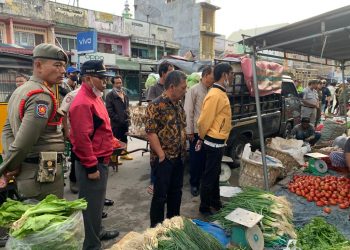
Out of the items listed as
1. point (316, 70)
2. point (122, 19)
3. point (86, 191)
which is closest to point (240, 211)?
point (86, 191)

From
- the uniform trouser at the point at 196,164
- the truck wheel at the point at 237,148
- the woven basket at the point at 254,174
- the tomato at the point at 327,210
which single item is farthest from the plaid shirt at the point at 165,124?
the truck wheel at the point at 237,148

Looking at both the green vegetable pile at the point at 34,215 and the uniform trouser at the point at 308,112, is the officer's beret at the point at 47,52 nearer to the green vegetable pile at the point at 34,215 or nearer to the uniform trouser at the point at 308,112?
the green vegetable pile at the point at 34,215

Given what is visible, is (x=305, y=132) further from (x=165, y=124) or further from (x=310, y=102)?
(x=165, y=124)

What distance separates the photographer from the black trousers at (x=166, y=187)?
3.22 m

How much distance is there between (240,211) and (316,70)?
132 feet

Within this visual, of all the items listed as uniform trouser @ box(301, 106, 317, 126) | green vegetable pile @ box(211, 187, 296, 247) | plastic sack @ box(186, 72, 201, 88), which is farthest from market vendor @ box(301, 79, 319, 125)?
green vegetable pile @ box(211, 187, 296, 247)

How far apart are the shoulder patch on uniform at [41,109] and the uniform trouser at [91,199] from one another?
2.18 feet

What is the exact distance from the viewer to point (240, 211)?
10.5 ft

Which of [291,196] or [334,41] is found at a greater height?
[334,41]

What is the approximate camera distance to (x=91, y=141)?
274 cm

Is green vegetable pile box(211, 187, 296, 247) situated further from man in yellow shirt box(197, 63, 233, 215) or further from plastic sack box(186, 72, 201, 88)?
plastic sack box(186, 72, 201, 88)

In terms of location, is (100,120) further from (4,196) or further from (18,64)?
(18,64)

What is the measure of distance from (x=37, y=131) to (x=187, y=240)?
1.49 m

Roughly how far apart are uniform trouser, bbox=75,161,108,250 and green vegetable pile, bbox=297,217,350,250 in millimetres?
2092
